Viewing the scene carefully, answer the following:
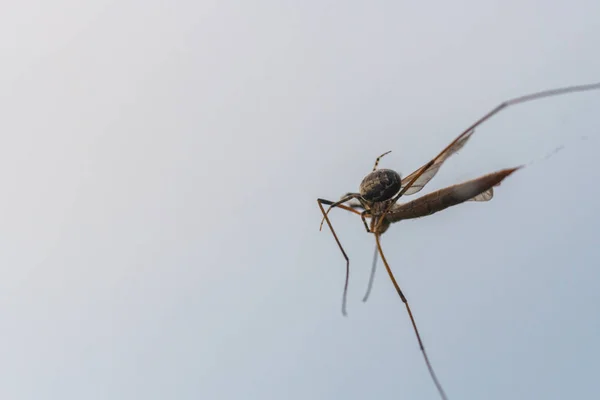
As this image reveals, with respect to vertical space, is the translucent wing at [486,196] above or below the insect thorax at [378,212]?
below

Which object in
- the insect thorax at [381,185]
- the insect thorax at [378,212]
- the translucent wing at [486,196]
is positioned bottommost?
the translucent wing at [486,196]

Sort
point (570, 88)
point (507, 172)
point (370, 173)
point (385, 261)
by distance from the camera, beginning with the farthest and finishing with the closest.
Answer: point (370, 173)
point (385, 261)
point (507, 172)
point (570, 88)

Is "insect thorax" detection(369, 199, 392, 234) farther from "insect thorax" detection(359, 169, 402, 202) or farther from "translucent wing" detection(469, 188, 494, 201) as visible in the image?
"translucent wing" detection(469, 188, 494, 201)

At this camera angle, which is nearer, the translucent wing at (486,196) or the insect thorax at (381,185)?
the insect thorax at (381,185)

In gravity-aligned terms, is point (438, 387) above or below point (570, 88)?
below

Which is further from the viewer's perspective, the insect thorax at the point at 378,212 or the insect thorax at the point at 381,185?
the insect thorax at the point at 378,212

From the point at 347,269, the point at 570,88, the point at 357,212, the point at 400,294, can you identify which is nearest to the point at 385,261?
the point at 400,294

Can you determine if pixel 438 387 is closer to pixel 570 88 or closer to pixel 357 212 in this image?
pixel 357 212

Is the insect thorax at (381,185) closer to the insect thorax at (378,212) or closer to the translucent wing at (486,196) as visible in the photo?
the insect thorax at (378,212)
